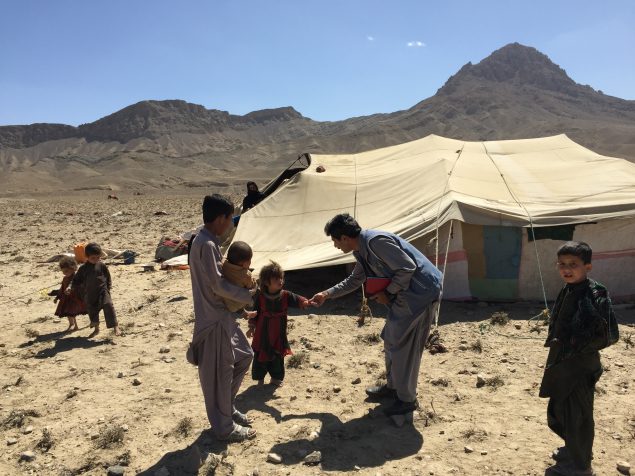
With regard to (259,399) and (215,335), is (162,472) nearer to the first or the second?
(215,335)

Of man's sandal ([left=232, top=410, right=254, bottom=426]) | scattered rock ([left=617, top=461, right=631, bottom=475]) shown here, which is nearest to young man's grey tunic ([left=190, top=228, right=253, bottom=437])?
man's sandal ([left=232, top=410, right=254, bottom=426])

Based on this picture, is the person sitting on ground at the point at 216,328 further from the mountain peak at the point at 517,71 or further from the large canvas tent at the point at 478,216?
the mountain peak at the point at 517,71

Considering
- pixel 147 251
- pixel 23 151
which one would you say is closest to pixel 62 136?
pixel 23 151

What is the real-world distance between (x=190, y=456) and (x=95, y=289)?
345cm

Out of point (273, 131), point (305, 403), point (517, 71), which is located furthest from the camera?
point (517, 71)

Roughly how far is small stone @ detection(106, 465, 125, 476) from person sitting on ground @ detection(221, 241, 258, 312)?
55.3 inches

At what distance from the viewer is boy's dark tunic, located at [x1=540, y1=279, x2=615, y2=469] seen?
10.0 feet

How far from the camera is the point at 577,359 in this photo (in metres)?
3.17

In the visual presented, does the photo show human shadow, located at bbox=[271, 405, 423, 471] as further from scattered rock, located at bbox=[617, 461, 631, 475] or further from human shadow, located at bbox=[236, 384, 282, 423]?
scattered rock, located at bbox=[617, 461, 631, 475]

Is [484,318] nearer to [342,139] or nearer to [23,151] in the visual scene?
[342,139]

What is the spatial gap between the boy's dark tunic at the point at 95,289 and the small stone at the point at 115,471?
10.4 feet

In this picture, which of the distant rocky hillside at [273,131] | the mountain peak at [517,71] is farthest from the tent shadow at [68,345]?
the mountain peak at [517,71]

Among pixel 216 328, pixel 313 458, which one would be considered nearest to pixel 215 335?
pixel 216 328

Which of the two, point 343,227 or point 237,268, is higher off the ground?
point 343,227
